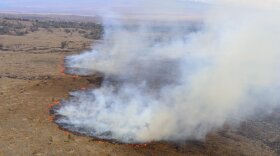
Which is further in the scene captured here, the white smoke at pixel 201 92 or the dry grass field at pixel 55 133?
the white smoke at pixel 201 92

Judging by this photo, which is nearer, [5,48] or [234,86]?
[234,86]

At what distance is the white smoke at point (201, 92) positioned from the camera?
57.4 ft

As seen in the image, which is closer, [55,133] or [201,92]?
[55,133]

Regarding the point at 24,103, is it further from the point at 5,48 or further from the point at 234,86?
the point at 5,48

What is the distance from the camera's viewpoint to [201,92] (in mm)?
20031

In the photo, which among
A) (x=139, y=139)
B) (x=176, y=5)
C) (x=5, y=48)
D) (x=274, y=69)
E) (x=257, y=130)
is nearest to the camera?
(x=139, y=139)

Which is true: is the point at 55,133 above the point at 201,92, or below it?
below

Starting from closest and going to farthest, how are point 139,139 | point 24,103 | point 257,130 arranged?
point 139,139, point 257,130, point 24,103

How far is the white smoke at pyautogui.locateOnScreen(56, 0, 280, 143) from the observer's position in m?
17.5

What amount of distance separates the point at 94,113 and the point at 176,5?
2979 cm

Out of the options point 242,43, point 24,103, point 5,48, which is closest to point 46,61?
point 5,48

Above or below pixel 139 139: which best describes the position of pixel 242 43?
above

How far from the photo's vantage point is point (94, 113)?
1900 cm

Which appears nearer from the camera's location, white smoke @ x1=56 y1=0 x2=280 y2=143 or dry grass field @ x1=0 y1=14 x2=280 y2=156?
dry grass field @ x1=0 y1=14 x2=280 y2=156
